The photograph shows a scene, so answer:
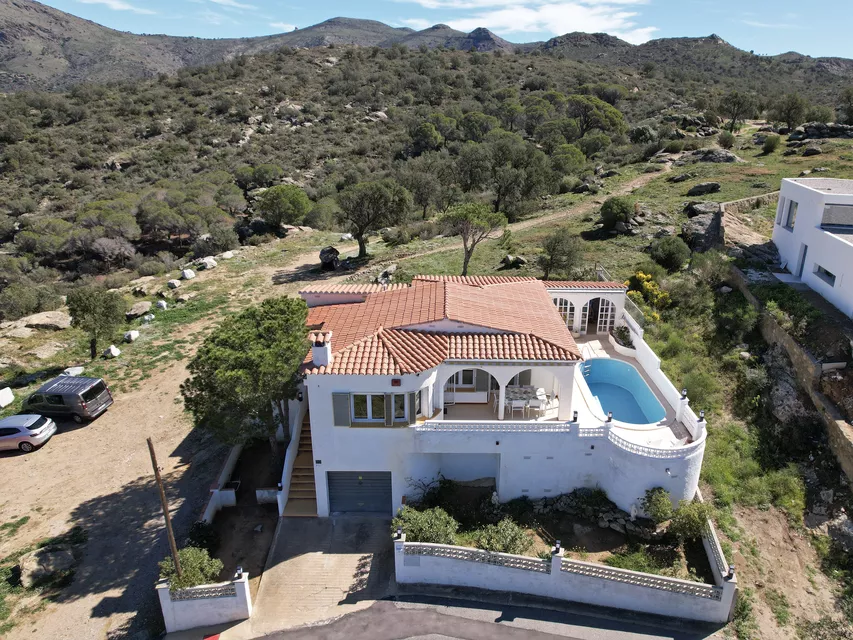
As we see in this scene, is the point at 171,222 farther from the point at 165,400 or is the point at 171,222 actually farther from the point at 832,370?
the point at 832,370

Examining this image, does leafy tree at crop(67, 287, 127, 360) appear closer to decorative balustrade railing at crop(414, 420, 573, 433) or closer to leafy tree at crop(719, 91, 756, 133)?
decorative balustrade railing at crop(414, 420, 573, 433)

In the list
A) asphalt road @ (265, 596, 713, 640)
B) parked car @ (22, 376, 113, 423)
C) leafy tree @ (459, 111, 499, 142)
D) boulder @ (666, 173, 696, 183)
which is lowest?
asphalt road @ (265, 596, 713, 640)

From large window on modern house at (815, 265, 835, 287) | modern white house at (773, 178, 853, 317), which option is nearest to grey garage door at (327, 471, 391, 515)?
modern white house at (773, 178, 853, 317)

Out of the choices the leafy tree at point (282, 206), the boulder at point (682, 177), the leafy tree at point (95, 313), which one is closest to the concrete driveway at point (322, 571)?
the leafy tree at point (95, 313)

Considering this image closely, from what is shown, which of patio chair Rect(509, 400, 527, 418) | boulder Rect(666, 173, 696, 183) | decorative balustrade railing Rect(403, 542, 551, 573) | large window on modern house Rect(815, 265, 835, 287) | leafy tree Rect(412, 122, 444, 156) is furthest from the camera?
leafy tree Rect(412, 122, 444, 156)

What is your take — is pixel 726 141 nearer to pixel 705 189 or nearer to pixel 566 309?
pixel 705 189

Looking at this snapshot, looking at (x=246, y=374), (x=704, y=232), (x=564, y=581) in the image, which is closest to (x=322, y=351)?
(x=246, y=374)
